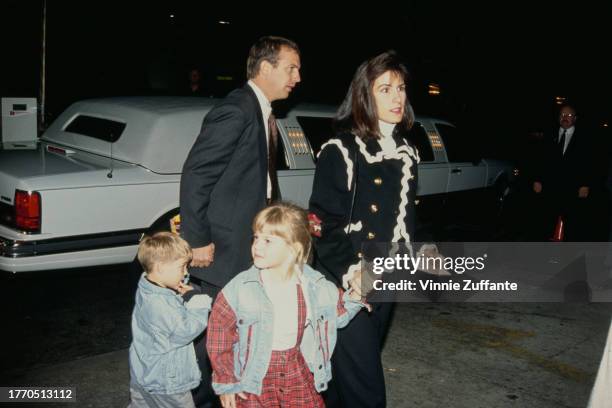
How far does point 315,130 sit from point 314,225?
3411 millimetres

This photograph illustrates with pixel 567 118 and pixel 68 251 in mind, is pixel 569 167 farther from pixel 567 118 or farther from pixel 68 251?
pixel 68 251

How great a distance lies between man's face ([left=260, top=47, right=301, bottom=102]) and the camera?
10.4 ft

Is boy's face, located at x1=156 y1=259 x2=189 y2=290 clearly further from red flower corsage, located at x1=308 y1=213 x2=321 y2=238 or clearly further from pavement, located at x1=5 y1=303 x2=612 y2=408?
pavement, located at x1=5 y1=303 x2=612 y2=408

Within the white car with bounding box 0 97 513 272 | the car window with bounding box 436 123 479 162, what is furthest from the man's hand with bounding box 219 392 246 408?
the car window with bounding box 436 123 479 162

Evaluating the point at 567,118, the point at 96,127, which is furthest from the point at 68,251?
the point at 567,118

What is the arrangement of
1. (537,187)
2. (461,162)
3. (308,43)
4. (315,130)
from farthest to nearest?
1. (308,43)
2. (461,162)
3. (537,187)
4. (315,130)

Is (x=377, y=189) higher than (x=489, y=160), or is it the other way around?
(x=377, y=189)

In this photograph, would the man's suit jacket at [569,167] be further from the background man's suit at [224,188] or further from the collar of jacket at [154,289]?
the collar of jacket at [154,289]

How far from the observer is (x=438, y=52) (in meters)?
15.8

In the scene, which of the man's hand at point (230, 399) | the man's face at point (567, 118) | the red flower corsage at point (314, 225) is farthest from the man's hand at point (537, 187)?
the man's hand at point (230, 399)

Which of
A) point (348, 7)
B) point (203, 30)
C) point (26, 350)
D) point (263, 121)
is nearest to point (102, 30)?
point (203, 30)

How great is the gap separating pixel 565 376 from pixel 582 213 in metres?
2.79

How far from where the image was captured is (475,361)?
4430mm

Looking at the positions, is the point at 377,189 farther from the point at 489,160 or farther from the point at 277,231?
the point at 489,160
